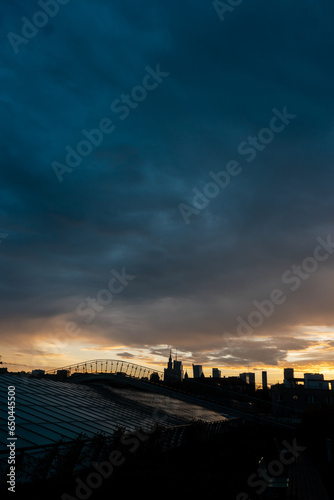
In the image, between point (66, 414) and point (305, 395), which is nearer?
point (66, 414)

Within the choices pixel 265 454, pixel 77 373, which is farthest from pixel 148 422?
pixel 77 373

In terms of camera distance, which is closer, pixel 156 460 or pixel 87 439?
pixel 87 439

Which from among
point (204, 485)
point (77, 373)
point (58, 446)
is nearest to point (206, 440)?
point (204, 485)

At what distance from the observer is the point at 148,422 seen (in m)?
29.2

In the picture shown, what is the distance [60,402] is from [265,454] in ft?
54.8

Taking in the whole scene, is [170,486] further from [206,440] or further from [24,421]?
[206,440]

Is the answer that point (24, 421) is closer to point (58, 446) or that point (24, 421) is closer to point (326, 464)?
point (58, 446)

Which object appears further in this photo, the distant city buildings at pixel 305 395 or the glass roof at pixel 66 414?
the distant city buildings at pixel 305 395

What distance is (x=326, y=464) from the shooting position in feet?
110

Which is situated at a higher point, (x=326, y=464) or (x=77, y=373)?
(x=77, y=373)

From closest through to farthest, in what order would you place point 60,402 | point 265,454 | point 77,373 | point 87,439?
point 87,439 → point 60,402 → point 265,454 → point 77,373

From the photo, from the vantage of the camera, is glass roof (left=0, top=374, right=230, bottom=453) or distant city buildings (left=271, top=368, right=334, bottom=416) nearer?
glass roof (left=0, top=374, right=230, bottom=453)

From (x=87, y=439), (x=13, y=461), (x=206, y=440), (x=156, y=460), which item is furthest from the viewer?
(x=206, y=440)

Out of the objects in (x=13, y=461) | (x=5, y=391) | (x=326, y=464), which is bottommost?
(x=326, y=464)
